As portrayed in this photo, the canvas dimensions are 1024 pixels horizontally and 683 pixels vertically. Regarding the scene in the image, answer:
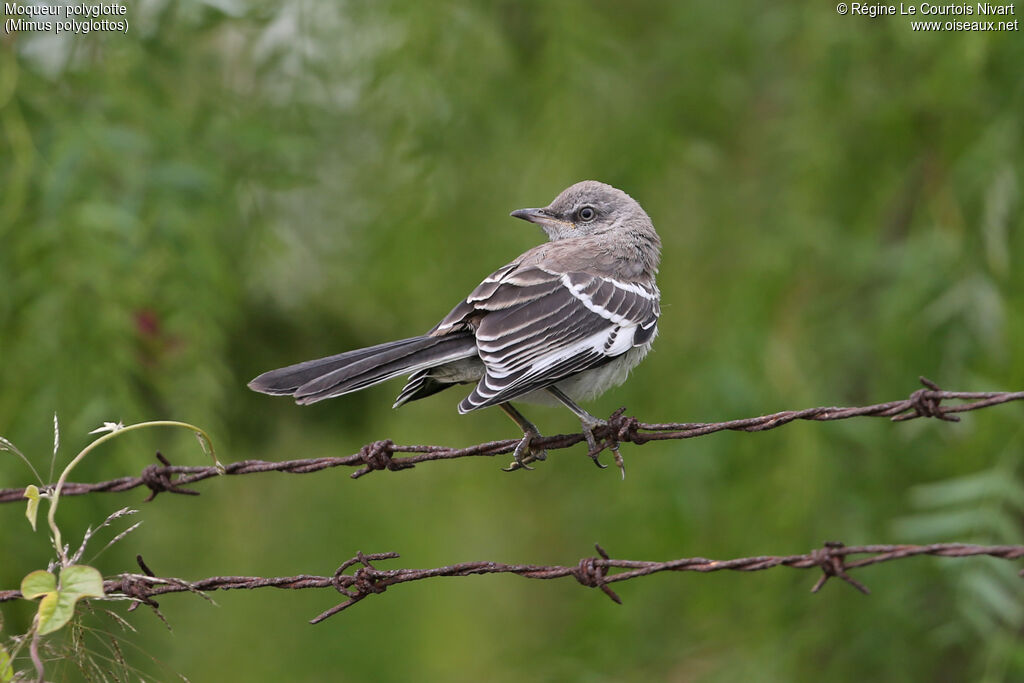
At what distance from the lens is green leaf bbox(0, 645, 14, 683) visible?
2266 millimetres

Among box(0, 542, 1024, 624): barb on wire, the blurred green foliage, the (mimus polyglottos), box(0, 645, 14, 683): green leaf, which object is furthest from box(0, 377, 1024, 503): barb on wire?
the blurred green foliage

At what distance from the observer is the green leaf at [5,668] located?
7.43ft

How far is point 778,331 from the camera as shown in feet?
19.3

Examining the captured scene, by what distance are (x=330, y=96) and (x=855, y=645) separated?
4.02 meters

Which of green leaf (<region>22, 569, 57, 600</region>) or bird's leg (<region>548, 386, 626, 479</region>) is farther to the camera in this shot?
bird's leg (<region>548, 386, 626, 479</region>)

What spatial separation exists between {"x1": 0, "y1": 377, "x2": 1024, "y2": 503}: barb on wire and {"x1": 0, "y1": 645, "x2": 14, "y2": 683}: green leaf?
0.38 metres

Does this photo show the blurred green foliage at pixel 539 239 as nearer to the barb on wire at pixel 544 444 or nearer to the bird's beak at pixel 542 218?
the bird's beak at pixel 542 218

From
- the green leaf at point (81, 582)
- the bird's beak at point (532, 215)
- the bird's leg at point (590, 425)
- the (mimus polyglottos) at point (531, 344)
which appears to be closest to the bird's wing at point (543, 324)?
the (mimus polyglottos) at point (531, 344)

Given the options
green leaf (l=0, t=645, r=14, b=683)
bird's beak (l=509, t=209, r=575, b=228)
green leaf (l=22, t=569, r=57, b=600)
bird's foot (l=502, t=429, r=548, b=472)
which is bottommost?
green leaf (l=0, t=645, r=14, b=683)

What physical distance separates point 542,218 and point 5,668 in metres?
2.81

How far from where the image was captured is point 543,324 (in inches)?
137

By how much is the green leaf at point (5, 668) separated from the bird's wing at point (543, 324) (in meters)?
1.35

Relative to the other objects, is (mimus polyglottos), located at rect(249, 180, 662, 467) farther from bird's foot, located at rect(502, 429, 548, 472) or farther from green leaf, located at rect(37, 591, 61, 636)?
green leaf, located at rect(37, 591, 61, 636)

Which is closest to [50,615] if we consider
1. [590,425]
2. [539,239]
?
[590,425]
